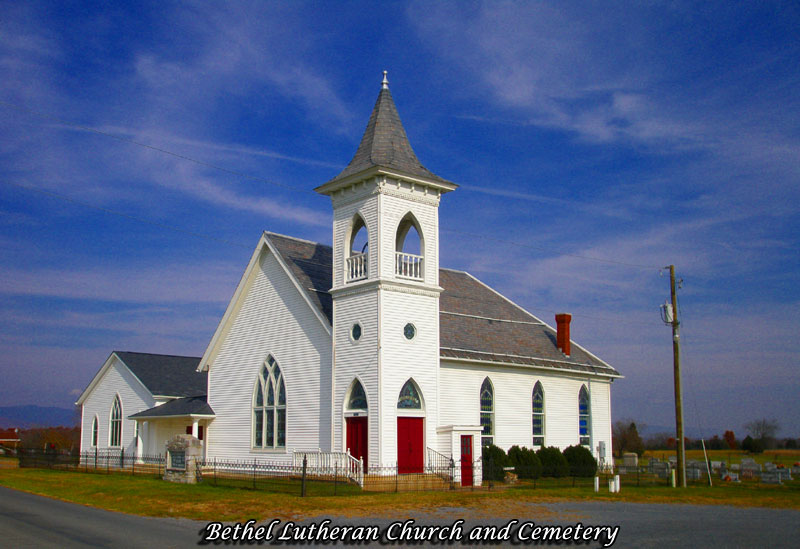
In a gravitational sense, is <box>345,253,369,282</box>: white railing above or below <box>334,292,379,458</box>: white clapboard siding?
above

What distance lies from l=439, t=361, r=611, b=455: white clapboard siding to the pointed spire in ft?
26.6

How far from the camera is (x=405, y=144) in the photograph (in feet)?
97.9

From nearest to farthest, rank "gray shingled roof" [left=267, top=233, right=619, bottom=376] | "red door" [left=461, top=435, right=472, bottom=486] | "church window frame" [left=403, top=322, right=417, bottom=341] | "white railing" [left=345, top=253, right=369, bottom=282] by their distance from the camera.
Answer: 1. "church window frame" [left=403, top=322, right=417, bottom=341]
2. "red door" [left=461, top=435, right=472, bottom=486]
3. "white railing" [left=345, top=253, right=369, bottom=282]
4. "gray shingled roof" [left=267, top=233, right=619, bottom=376]

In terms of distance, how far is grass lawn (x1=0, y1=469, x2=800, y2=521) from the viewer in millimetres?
18469

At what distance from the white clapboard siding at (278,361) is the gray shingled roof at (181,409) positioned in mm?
578

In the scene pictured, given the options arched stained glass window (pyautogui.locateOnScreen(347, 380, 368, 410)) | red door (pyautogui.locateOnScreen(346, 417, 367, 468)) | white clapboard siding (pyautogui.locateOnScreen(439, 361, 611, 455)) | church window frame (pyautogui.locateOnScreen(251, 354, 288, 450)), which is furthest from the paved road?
church window frame (pyautogui.locateOnScreen(251, 354, 288, 450))

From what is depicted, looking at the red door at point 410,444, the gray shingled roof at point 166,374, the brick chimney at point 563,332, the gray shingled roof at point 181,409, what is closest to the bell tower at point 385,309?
the red door at point 410,444

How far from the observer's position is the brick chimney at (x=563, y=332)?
3834 centimetres

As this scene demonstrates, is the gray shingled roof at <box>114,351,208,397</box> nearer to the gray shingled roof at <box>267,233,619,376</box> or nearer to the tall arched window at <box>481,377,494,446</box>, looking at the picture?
the gray shingled roof at <box>267,233,619,376</box>

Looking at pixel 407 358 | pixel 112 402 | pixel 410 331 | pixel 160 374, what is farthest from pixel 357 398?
pixel 112 402

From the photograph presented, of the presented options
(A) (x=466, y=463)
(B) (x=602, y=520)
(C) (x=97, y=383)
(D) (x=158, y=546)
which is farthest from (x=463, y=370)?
(C) (x=97, y=383)

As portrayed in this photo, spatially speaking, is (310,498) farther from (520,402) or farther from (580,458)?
(580,458)

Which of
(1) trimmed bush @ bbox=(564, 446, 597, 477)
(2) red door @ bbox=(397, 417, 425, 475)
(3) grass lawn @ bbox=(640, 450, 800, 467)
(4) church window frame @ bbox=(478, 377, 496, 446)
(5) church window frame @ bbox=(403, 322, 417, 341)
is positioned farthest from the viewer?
(3) grass lawn @ bbox=(640, 450, 800, 467)

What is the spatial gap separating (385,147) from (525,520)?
53.8 feet
